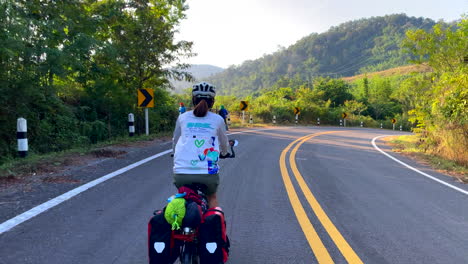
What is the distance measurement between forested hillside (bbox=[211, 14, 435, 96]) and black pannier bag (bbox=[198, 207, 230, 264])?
136290 millimetres

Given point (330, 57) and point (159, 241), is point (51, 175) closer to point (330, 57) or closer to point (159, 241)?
point (159, 241)

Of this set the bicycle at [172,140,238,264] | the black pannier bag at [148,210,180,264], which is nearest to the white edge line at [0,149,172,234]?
the black pannier bag at [148,210,180,264]

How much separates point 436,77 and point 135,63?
1440 centimetres

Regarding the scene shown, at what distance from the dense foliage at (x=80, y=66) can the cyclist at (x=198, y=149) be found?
7.12 metres

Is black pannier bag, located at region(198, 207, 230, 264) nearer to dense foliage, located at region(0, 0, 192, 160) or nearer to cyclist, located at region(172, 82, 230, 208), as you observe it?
cyclist, located at region(172, 82, 230, 208)

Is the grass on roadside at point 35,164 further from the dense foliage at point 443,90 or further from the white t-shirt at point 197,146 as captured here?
the dense foliage at point 443,90

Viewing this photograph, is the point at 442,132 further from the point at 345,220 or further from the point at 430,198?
the point at 345,220

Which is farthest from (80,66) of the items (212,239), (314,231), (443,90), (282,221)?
(443,90)

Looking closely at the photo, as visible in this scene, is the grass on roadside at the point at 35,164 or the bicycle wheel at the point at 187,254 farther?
the grass on roadside at the point at 35,164

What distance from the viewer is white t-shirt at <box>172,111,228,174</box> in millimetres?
3176

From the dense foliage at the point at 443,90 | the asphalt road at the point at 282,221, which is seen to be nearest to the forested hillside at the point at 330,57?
the dense foliage at the point at 443,90

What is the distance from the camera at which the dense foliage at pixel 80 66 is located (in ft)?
31.7

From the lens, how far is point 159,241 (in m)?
2.64

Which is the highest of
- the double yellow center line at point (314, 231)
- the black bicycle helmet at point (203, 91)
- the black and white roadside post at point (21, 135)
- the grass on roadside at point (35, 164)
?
the black bicycle helmet at point (203, 91)
